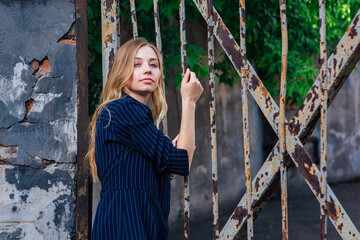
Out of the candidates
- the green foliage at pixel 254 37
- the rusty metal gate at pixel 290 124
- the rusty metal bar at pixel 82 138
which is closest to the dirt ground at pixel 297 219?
the green foliage at pixel 254 37

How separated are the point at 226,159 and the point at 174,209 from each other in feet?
4.04

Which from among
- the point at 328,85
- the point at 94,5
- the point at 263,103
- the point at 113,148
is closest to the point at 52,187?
the point at 113,148

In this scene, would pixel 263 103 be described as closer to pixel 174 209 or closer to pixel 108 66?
pixel 108 66

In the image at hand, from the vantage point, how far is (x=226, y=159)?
20.3 feet

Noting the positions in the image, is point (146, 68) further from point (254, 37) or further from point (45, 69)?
point (254, 37)

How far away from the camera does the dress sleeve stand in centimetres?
163

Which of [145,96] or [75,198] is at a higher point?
[145,96]

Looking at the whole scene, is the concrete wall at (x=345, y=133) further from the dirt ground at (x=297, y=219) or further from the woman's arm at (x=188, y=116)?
the woman's arm at (x=188, y=116)

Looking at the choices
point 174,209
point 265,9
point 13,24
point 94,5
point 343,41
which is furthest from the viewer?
point 174,209

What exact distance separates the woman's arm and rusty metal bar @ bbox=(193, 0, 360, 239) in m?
0.19

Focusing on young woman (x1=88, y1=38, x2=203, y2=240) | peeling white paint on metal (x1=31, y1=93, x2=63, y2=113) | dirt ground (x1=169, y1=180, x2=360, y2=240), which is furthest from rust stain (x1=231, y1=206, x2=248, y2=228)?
dirt ground (x1=169, y1=180, x2=360, y2=240)

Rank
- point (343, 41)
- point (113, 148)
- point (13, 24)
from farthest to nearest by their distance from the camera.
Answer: point (13, 24), point (113, 148), point (343, 41)

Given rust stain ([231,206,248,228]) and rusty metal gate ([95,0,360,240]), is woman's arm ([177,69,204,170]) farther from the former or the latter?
rust stain ([231,206,248,228])

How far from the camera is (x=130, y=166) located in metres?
1.67
